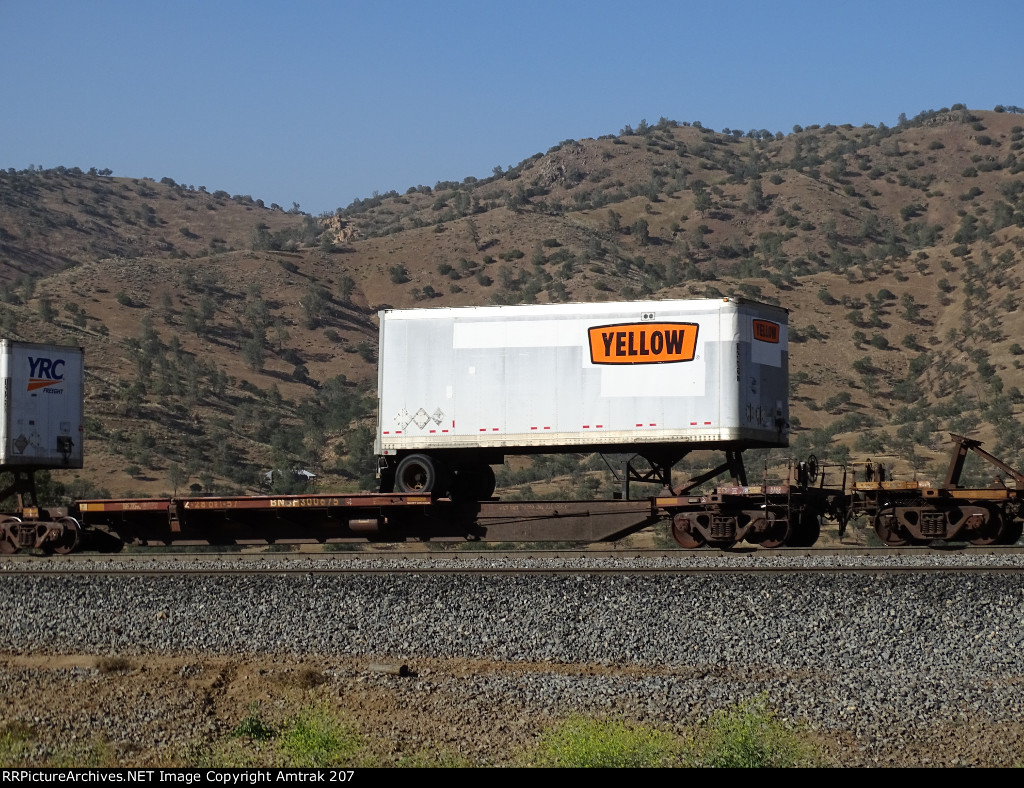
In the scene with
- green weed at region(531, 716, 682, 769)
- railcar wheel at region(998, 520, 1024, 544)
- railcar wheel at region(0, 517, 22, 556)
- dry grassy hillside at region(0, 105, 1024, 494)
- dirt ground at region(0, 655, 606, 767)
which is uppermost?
dry grassy hillside at region(0, 105, 1024, 494)

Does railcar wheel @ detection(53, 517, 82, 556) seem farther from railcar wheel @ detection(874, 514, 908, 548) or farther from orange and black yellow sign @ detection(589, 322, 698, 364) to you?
railcar wheel @ detection(874, 514, 908, 548)

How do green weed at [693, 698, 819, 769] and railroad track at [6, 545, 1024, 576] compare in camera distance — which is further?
railroad track at [6, 545, 1024, 576]

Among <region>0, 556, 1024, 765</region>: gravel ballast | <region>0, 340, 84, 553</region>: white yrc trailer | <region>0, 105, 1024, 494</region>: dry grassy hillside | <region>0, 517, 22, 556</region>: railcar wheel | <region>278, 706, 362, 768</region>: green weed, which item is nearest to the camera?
<region>278, 706, 362, 768</region>: green weed

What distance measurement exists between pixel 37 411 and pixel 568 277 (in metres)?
58.4

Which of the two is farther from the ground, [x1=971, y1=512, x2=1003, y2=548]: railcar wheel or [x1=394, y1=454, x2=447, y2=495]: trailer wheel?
[x1=394, y1=454, x2=447, y2=495]: trailer wheel

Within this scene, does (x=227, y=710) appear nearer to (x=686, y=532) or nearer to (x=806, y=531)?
(x=686, y=532)

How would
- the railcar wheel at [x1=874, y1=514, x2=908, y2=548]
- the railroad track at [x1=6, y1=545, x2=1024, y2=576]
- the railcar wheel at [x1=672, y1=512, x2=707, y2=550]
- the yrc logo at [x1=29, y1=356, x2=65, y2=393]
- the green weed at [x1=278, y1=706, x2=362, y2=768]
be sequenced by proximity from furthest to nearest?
the yrc logo at [x1=29, y1=356, x2=65, y2=393] < the railcar wheel at [x1=672, y1=512, x2=707, y2=550] < the railcar wheel at [x1=874, y1=514, x2=908, y2=548] < the railroad track at [x1=6, y1=545, x2=1024, y2=576] < the green weed at [x1=278, y1=706, x2=362, y2=768]

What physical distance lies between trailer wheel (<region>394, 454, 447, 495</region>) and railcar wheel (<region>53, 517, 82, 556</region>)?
19.2ft

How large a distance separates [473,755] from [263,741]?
195 cm

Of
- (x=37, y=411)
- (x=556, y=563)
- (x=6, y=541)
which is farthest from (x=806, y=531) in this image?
(x=37, y=411)

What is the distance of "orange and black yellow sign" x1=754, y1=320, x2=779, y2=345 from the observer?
21.3 meters

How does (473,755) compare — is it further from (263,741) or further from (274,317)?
(274,317)

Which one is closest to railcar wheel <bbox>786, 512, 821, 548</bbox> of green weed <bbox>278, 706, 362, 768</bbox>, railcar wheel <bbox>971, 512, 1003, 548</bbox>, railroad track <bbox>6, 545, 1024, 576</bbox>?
railroad track <bbox>6, 545, 1024, 576</bbox>

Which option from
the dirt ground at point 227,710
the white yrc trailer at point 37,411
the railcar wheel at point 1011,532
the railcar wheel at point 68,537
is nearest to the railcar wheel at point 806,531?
the railcar wheel at point 1011,532
